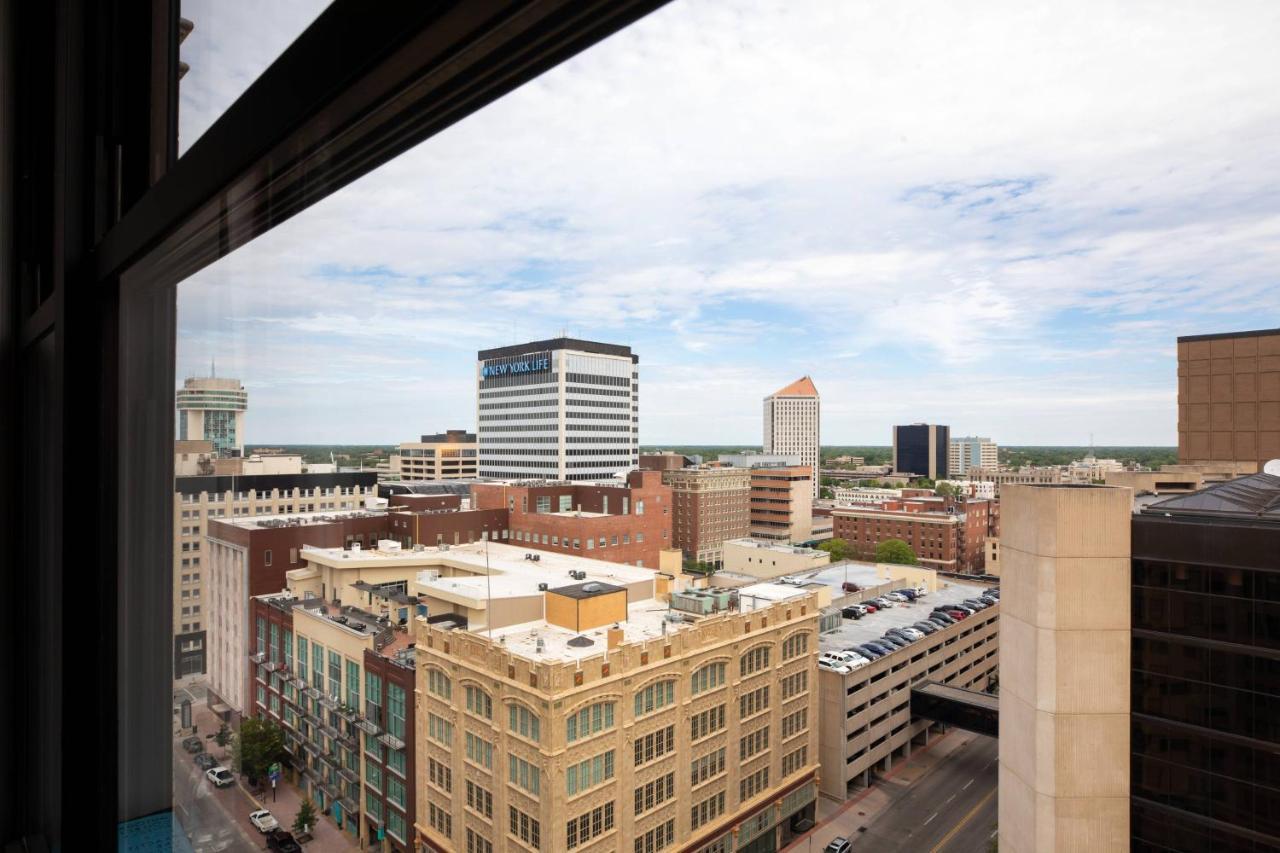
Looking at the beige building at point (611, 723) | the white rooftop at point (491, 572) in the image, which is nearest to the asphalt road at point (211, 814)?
the beige building at point (611, 723)

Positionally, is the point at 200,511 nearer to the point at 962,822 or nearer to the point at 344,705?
the point at 344,705

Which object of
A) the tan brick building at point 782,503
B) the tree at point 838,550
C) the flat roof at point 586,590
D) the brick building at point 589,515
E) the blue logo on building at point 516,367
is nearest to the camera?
the flat roof at point 586,590

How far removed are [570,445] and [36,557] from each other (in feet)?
42.7

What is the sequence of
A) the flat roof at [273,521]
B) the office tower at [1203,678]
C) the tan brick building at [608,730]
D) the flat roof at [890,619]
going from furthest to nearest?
1. the flat roof at [890,619]
2. the tan brick building at [608,730]
3. the office tower at [1203,678]
4. the flat roof at [273,521]

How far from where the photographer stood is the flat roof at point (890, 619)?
8.14 meters

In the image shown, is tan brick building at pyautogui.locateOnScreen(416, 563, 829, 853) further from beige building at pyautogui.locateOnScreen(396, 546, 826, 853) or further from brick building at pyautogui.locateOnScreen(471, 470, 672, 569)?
brick building at pyautogui.locateOnScreen(471, 470, 672, 569)

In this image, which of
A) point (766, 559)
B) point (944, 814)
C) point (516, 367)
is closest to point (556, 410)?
point (516, 367)

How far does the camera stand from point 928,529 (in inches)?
594

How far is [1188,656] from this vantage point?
2195mm

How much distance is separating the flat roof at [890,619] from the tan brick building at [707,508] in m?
11.6

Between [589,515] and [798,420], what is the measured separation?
1409 centimetres

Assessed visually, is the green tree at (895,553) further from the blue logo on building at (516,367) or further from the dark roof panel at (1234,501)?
the dark roof panel at (1234,501)

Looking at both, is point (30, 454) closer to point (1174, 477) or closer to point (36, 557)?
point (36, 557)

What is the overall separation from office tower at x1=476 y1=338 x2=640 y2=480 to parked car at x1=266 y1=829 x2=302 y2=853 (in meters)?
11.3
